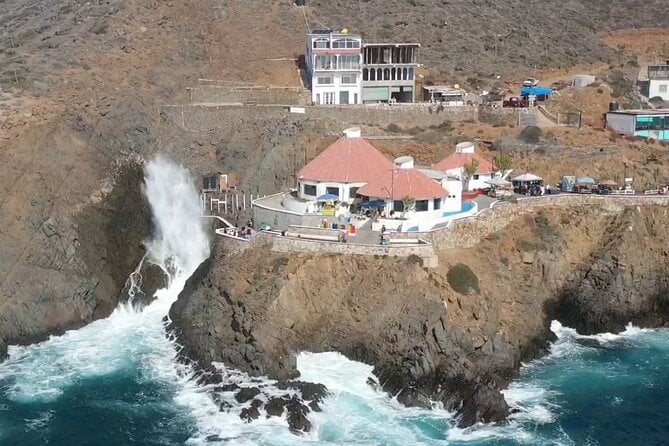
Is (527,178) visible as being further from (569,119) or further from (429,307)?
(429,307)

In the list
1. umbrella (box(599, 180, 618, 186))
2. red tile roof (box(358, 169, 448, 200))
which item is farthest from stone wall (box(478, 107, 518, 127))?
red tile roof (box(358, 169, 448, 200))

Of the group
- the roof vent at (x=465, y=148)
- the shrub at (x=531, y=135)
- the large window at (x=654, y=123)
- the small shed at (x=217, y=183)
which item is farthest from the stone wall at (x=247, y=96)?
the large window at (x=654, y=123)

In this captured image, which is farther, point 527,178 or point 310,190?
point 527,178

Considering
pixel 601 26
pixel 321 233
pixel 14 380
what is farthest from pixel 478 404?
pixel 601 26

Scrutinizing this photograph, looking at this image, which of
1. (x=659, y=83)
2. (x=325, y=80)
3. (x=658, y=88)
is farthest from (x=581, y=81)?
(x=325, y=80)

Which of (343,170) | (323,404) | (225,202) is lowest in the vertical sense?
(323,404)

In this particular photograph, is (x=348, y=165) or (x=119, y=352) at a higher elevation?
(x=348, y=165)

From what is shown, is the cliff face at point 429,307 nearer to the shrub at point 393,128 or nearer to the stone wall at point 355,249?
the stone wall at point 355,249
